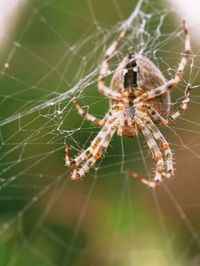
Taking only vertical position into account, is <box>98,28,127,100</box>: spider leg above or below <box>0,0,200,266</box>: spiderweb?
below

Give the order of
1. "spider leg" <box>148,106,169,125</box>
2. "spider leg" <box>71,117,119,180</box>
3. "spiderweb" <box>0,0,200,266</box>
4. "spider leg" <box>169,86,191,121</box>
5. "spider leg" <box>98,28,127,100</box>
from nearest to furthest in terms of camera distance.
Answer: "spider leg" <box>98,28,127,100</box>
"spider leg" <box>169,86,191,121</box>
"spider leg" <box>148,106,169,125</box>
"spider leg" <box>71,117,119,180</box>
"spiderweb" <box>0,0,200,266</box>

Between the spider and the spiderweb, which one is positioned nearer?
the spider

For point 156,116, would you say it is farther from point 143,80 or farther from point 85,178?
point 85,178

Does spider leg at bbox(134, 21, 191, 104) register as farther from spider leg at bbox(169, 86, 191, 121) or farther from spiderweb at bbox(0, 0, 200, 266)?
spiderweb at bbox(0, 0, 200, 266)

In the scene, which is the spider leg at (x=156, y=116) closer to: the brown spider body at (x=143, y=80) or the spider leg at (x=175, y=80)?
the brown spider body at (x=143, y=80)

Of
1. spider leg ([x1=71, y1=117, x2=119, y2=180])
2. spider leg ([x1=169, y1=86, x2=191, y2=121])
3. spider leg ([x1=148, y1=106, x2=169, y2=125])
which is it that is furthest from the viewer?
spider leg ([x1=71, y1=117, x2=119, y2=180])

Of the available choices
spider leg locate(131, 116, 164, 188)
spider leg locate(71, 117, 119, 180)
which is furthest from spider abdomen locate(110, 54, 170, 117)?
spider leg locate(71, 117, 119, 180)

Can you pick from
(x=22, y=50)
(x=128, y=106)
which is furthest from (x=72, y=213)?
(x=128, y=106)

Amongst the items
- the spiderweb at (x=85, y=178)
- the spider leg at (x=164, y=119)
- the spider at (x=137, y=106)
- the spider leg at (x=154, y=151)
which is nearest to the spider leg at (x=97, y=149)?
the spider at (x=137, y=106)

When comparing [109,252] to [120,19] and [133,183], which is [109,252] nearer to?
[133,183]

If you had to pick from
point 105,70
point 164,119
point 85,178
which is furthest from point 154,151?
point 85,178
